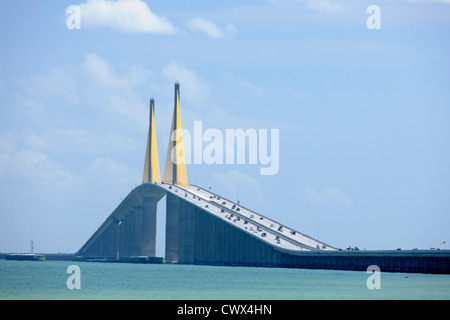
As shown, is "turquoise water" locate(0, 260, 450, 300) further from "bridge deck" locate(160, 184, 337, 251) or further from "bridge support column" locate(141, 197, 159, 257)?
"bridge support column" locate(141, 197, 159, 257)

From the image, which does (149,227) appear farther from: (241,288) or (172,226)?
(241,288)
